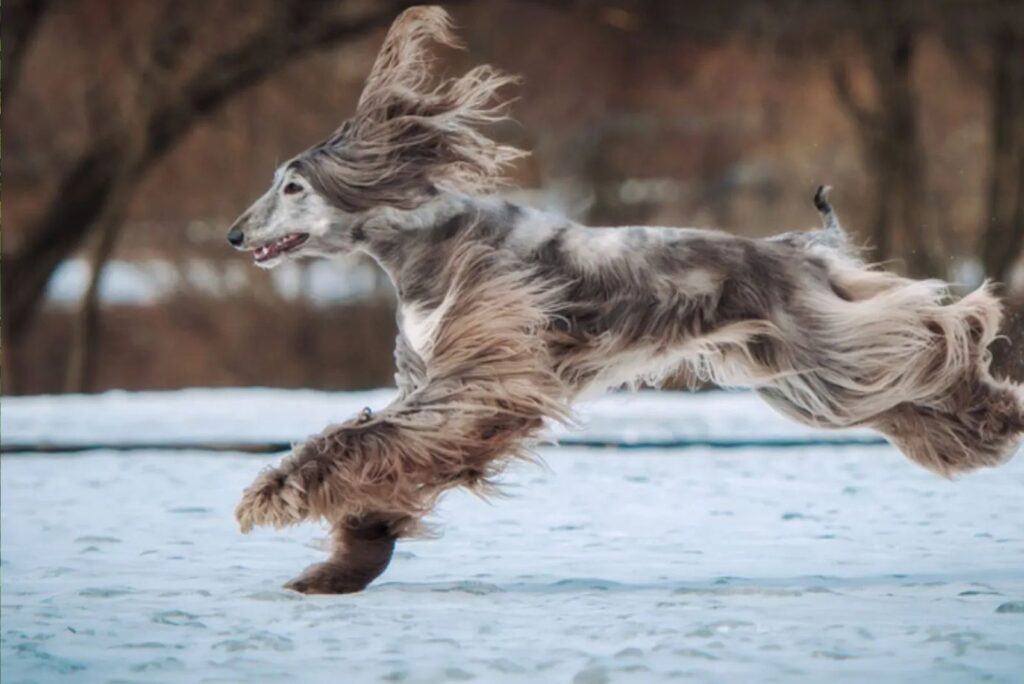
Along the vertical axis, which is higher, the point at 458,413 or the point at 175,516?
the point at 458,413

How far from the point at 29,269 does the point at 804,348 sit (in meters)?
9.11

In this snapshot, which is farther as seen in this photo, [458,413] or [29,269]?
[29,269]

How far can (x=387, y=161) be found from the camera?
4191 mm

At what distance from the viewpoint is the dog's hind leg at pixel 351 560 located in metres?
3.97

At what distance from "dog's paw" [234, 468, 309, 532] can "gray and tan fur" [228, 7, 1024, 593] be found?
0.02 metres

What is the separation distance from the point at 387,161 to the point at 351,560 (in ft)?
3.00

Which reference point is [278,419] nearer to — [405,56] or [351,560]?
[405,56]

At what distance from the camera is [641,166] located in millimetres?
13977

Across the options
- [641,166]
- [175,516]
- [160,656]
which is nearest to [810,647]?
[160,656]

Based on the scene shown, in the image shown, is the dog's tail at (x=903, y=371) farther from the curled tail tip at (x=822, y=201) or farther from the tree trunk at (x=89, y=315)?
the tree trunk at (x=89, y=315)

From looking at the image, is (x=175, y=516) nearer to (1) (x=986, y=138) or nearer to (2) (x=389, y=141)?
(2) (x=389, y=141)

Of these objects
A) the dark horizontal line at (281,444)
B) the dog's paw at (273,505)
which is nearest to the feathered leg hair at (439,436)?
the dog's paw at (273,505)

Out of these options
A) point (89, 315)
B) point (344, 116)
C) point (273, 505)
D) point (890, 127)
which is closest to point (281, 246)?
point (273, 505)

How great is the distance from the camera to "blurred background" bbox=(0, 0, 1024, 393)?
11.4 meters
